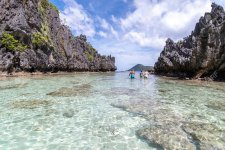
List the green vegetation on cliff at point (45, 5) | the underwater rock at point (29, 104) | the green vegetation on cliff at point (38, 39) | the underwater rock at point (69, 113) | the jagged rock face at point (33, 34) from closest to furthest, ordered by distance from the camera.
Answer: the underwater rock at point (69, 113)
the underwater rock at point (29, 104)
the jagged rock face at point (33, 34)
the green vegetation on cliff at point (38, 39)
the green vegetation on cliff at point (45, 5)

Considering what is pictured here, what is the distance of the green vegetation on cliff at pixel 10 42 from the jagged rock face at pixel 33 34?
0.64 metres

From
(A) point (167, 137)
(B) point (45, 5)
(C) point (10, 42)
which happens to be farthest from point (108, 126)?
(B) point (45, 5)

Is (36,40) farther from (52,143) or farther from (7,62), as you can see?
(52,143)

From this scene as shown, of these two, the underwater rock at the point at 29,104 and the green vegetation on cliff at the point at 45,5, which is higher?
the green vegetation on cliff at the point at 45,5

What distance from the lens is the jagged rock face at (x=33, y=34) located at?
46.2 meters

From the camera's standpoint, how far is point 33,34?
52438mm

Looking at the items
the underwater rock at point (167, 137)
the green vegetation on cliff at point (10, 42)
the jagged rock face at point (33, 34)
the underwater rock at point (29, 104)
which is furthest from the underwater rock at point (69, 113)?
the green vegetation on cliff at point (10, 42)

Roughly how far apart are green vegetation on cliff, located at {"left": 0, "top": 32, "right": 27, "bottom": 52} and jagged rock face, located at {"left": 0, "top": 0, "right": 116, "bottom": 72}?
0.64m

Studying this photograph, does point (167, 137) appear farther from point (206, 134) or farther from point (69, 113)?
point (69, 113)

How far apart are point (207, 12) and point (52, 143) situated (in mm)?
54078

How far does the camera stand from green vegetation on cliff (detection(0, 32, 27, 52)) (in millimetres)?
44875

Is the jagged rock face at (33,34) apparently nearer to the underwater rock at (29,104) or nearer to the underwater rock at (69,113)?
the underwater rock at (29,104)

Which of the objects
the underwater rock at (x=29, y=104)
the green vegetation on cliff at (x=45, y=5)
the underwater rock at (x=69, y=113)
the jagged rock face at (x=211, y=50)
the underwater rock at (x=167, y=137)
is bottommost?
the underwater rock at (x=167, y=137)

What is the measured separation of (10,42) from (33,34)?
7.75 meters
